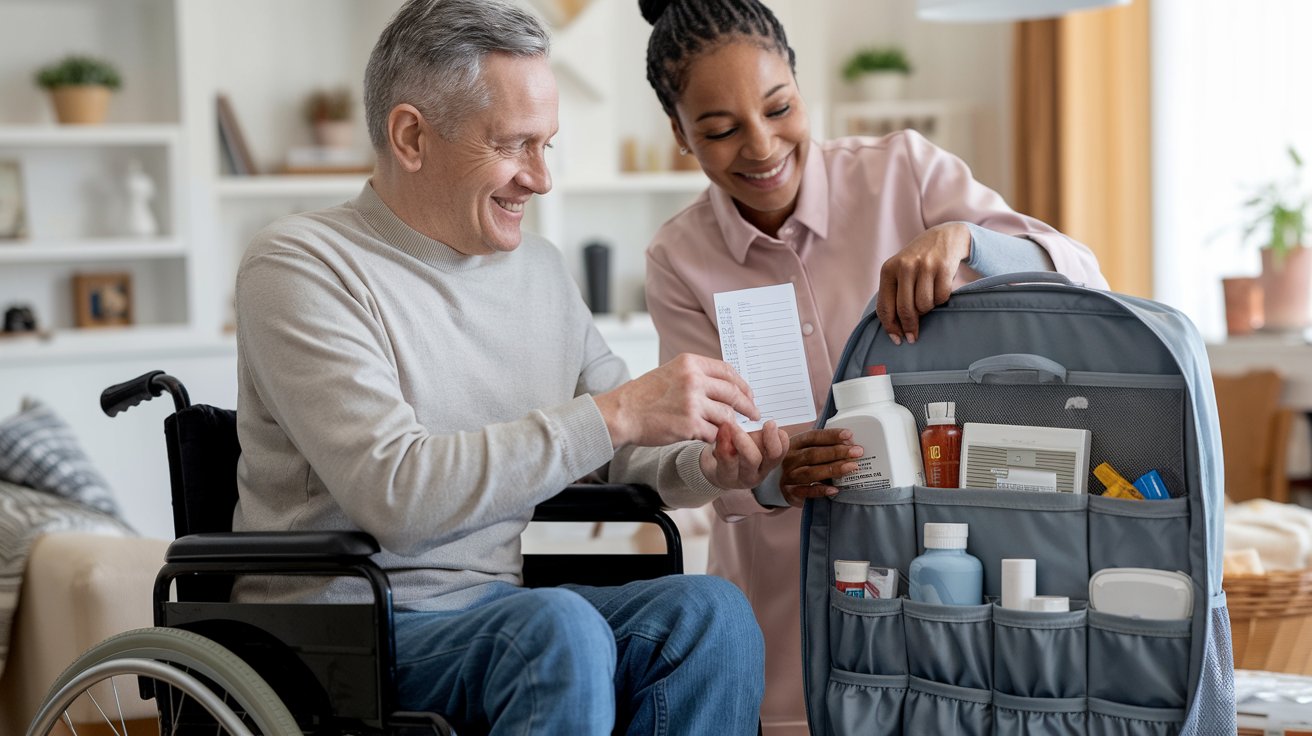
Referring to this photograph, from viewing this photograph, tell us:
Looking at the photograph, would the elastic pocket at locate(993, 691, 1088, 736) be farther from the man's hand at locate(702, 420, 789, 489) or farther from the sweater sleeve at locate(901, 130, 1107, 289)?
the sweater sleeve at locate(901, 130, 1107, 289)

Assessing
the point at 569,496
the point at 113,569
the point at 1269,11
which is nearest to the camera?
the point at 569,496

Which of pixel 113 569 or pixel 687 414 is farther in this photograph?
pixel 113 569

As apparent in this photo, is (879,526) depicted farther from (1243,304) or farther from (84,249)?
(84,249)

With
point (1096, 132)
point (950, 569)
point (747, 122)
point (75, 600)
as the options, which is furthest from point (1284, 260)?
point (75, 600)

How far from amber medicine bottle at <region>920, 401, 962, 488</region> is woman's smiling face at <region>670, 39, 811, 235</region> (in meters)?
0.47

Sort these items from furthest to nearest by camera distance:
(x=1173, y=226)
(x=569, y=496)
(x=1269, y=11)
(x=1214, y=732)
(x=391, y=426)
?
(x=1173, y=226) < (x=1269, y=11) < (x=569, y=496) < (x=391, y=426) < (x=1214, y=732)

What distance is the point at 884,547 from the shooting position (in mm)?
1490

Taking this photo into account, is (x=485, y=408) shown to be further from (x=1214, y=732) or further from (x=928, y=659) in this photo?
(x=1214, y=732)

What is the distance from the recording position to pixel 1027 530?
1390 millimetres

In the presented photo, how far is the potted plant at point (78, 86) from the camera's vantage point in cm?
424

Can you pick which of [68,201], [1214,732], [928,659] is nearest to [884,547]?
[928,659]

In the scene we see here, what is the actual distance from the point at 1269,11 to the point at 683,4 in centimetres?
277

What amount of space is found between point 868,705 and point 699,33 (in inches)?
34.4

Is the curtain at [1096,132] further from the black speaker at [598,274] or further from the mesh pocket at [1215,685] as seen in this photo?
the mesh pocket at [1215,685]
